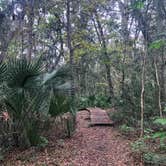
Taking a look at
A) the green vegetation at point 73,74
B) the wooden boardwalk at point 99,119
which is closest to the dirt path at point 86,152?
the green vegetation at point 73,74

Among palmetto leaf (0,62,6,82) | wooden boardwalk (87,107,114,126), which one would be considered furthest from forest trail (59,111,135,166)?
palmetto leaf (0,62,6,82)

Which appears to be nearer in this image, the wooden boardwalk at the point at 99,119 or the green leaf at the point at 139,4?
the green leaf at the point at 139,4

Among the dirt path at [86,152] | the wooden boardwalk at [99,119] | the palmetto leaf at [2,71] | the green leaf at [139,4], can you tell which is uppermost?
the green leaf at [139,4]

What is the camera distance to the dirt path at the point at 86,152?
7465mm

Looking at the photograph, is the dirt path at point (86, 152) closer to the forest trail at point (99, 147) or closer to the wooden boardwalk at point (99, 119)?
the forest trail at point (99, 147)

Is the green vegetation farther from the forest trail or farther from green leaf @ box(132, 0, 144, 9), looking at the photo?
the forest trail

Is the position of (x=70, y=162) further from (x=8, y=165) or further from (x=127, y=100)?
(x=127, y=100)

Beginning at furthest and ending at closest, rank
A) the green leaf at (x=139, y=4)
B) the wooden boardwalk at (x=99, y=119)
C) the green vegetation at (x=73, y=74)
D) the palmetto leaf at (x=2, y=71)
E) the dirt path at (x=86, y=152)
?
the wooden boardwalk at (x=99, y=119) → the green vegetation at (x=73, y=74) → the palmetto leaf at (x=2, y=71) → the dirt path at (x=86, y=152) → the green leaf at (x=139, y=4)

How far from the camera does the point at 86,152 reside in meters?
8.37

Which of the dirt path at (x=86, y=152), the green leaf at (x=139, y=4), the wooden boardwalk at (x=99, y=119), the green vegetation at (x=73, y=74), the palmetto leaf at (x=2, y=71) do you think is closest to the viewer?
the green leaf at (x=139, y=4)

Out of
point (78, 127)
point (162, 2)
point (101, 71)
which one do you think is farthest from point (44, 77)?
point (101, 71)

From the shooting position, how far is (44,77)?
8727mm

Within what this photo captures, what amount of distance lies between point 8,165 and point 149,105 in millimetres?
A: 6791

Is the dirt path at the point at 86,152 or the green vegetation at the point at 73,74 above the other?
the green vegetation at the point at 73,74
